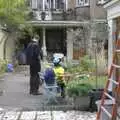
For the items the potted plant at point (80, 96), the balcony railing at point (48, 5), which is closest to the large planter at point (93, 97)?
the potted plant at point (80, 96)

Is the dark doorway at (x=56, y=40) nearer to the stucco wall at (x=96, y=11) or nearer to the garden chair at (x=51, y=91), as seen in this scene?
the stucco wall at (x=96, y=11)

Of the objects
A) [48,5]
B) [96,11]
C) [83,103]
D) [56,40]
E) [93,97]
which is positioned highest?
[48,5]

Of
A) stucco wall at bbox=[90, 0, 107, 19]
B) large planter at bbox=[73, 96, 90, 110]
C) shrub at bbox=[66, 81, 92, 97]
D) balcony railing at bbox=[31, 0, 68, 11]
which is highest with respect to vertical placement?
balcony railing at bbox=[31, 0, 68, 11]

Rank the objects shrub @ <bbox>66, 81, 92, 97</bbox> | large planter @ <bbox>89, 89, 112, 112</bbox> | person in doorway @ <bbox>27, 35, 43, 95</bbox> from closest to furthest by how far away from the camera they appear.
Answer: large planter @ <bbox>89, 89, 112, 112</bbox>
shrub @ <bbox>66, 81, 92, 97</bbox>
person in doorway @ <bbox>27, 35, 43, 95</bbox>

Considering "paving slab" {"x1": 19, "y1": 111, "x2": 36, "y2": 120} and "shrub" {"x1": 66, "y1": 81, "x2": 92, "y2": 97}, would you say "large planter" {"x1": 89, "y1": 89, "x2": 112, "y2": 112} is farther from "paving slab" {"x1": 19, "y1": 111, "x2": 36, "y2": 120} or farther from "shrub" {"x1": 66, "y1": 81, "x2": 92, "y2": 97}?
"paving slab" {"x1": 19, "y1": 111, "x2": 36, "y2": 120}

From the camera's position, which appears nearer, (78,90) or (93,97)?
(93,97)

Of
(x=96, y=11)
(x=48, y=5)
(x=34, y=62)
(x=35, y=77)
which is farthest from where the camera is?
(x=48, y=5)

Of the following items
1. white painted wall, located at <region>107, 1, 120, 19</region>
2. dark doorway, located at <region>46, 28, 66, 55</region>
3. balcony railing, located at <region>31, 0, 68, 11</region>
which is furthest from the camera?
balcony railing, located at <region>31, 0, 68, 11</region>

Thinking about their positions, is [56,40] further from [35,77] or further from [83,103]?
[83,103]

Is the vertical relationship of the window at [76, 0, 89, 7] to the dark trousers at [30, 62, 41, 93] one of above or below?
above

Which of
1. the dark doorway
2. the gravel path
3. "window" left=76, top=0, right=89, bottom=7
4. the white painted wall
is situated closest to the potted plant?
the gravel path

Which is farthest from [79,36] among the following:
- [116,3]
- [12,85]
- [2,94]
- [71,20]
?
[116,3]

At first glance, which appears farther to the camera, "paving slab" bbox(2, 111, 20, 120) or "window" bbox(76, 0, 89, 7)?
"window" bbox(76, 0, 89, 7)

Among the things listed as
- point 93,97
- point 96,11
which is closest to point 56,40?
point 96,11
